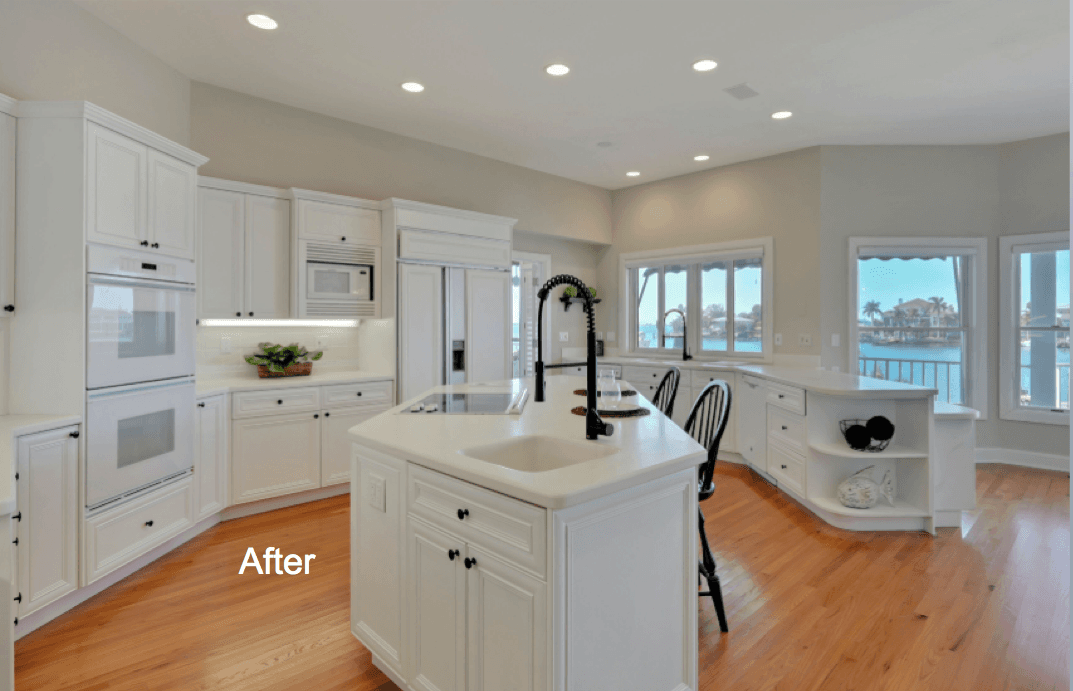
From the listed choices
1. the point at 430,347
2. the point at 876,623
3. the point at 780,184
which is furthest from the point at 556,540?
the point at 780,184

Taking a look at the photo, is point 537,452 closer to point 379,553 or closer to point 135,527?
point 379,553

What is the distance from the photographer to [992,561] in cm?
283

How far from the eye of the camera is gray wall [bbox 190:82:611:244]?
3.70 metres

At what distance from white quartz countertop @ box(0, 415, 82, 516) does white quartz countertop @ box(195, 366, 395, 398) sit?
83cm

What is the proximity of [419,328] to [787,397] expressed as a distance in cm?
278

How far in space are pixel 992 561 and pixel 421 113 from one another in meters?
4.59

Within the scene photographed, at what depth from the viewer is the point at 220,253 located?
3.51 meters

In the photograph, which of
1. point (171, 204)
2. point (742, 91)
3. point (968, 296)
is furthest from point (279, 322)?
point (968, 296)

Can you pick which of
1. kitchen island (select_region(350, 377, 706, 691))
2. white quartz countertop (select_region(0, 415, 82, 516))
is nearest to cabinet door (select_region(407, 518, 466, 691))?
kitchen island (select_region(350, 377, 706, 691))

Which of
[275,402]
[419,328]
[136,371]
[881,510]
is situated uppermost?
[419,328]

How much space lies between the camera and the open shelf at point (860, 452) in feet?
10.6

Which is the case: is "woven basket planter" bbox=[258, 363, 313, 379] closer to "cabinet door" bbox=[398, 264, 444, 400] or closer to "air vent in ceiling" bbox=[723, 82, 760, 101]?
"cabinet door" bbox=[398, 264, 444, 400]

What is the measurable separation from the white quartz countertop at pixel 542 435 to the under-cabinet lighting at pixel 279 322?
1945mm

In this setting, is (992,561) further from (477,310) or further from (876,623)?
(477,310)
